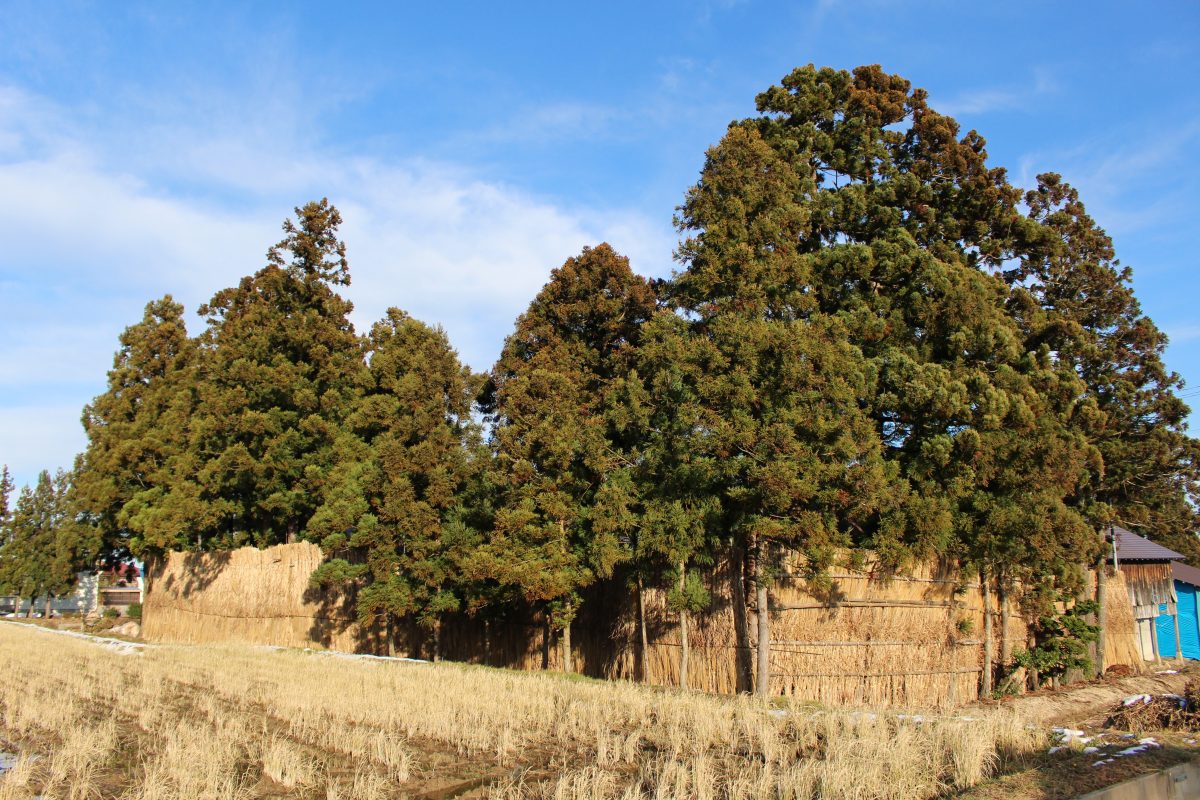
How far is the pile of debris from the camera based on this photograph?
32.2 feet

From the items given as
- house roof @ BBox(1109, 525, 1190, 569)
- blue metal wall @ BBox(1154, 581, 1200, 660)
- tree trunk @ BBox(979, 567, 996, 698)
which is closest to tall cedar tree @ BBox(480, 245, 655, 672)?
tree trunk @ BBox(979, 567, 996, 698)

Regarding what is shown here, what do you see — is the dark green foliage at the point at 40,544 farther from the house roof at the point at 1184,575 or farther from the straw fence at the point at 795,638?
the house roof at the point at 1184,575

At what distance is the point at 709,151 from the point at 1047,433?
319 inches

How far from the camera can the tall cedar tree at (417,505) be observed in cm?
1858

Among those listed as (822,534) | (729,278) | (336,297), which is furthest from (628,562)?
(336,297)

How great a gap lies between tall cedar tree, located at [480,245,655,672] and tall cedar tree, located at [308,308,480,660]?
5.71 feet

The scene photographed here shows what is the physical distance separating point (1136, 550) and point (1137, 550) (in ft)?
0.19

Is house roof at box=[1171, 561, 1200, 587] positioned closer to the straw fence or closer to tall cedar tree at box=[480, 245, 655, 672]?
the straw fence

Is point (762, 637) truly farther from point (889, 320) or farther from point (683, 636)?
point (889, 320)

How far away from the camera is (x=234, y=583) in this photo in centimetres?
2569

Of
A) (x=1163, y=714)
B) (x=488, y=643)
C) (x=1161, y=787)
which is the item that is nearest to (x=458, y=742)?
(x=1161, y=787)

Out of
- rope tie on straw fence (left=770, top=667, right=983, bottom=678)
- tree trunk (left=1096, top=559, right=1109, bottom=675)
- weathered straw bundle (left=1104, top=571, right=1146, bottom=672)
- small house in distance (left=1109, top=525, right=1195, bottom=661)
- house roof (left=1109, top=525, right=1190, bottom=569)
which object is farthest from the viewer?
small house in distance (left=1109, top=525, right=1195, bottom=661)

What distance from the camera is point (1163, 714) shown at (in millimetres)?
10086

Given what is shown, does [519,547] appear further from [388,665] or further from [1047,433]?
[1047,433]
